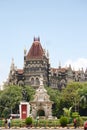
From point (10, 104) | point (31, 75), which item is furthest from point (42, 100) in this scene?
point (31, 75)

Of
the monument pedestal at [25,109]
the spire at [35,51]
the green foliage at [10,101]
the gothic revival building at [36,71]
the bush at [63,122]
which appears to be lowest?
the bush at [63,122]

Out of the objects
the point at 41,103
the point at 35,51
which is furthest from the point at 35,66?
the point at 41,103

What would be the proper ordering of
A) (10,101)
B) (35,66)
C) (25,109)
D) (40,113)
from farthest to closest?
1. (35,66)
2. (10,101)
3. (40,113)
4. (25,109)

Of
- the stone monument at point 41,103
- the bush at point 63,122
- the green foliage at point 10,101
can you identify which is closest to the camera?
the bush at point 63,122

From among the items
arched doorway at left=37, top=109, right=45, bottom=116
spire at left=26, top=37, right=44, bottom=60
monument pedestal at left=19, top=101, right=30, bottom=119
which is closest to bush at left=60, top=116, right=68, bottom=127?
monument pedestal at left=19, top=101, right=30, bottom=119

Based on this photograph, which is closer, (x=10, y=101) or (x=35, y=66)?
(x=10, y=101)

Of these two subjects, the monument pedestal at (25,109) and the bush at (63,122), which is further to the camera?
the monument pedestal at (25,109)

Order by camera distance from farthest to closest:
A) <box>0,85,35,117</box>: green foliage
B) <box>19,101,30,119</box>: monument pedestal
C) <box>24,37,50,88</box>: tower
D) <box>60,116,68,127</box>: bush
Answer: <box>24,37,50,88</box>: tower → <box>0,85,35,117</box>: green foliage → <box>19,101,30,119</box>: monument pedestal → <box>60,116,68,127</box>: bush

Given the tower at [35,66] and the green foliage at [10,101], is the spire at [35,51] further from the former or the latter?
the green foliage at [10,101]

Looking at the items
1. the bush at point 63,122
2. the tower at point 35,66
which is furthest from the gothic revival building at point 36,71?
the bush at point 63,122

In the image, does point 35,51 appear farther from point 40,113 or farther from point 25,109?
point 25,109

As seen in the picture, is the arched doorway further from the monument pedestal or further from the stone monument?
the monument pedestal

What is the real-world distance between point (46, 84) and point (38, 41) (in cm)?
1214

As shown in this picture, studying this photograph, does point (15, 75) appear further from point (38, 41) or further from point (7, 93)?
point (7, 93)
